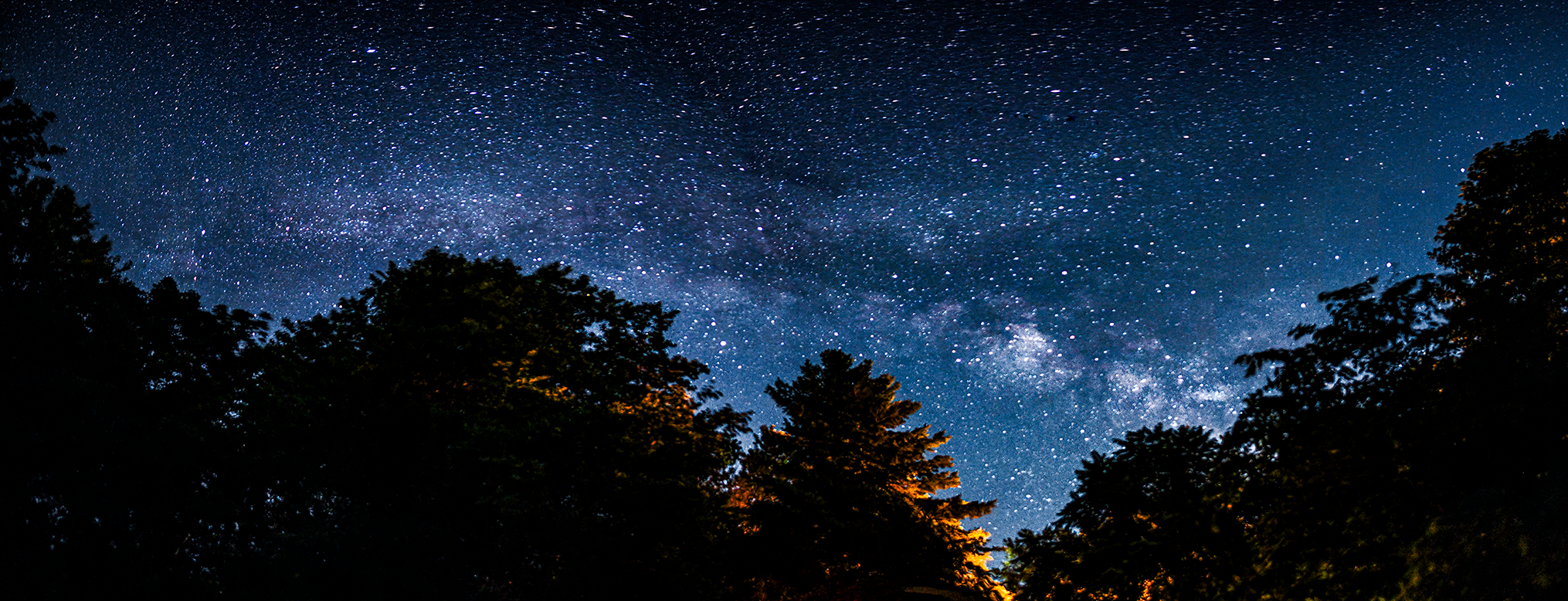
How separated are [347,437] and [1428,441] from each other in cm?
1943

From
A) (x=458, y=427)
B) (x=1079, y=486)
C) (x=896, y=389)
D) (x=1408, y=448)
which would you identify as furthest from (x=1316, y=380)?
(x=896, y=389)

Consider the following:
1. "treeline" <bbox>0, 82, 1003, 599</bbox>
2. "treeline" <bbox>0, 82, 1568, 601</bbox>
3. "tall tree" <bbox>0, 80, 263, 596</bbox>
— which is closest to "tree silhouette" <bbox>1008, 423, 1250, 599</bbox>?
"treeline" <bbox>0, 82, 1568, 601</bbox>

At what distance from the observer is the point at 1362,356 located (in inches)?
479

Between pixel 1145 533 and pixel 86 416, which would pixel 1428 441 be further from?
pixel 86 416

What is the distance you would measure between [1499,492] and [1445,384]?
254 cm

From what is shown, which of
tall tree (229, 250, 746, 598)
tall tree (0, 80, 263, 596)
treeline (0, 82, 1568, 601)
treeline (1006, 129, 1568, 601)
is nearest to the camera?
treeline (1006, 129, 1568, 601)

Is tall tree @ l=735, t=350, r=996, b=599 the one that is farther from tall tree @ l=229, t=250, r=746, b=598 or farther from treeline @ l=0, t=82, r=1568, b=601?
tall tree @ l=229, t=250, r=746, b=598

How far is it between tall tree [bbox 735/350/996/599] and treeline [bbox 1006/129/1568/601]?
12.2 metres

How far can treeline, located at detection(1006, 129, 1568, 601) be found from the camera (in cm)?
845

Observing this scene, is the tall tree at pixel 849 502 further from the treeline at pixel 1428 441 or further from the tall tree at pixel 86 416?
the tall tree at pixel 86 416

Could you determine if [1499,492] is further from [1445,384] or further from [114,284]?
[114,284]

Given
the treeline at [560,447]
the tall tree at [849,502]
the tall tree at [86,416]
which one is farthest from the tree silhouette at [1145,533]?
the tall tree at [86,416]

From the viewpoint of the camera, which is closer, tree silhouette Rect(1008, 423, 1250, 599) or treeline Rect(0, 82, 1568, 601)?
treeline Rect(0, 82, 1568, 601)

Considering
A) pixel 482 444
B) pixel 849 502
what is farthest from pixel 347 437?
pixel 849 502
